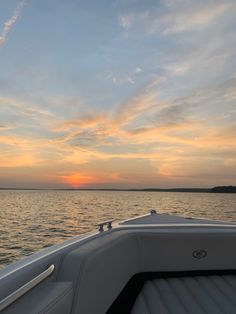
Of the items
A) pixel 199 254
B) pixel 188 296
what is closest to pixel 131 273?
pixel 188 296

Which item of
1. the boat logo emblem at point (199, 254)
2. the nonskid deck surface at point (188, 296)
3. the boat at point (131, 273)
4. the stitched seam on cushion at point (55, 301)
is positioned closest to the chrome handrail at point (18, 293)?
the boat at point (131, 273)

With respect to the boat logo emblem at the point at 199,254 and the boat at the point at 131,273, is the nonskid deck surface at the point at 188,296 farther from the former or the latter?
the boat logo emblem at the point at 199,254

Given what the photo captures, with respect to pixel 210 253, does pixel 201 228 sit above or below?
above

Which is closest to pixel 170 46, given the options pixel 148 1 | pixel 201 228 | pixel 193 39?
pixel 193 39

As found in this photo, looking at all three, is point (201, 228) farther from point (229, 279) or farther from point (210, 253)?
point (229, 279)

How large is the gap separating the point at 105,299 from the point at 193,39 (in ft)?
26.8

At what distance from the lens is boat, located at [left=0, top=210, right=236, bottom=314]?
1.93 m

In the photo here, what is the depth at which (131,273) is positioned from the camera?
11.3 ft

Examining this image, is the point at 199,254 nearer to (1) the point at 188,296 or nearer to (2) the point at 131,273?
(1) the point at 188,296

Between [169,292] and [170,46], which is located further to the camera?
[170,46]

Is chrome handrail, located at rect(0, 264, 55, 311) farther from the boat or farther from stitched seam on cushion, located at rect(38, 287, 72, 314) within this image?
stitched seam on cushion, located at rect(38, 287, 72, 314)

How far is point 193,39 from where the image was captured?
363 inches

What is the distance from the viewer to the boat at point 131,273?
193 centimetres

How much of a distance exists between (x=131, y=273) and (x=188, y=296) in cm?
60
